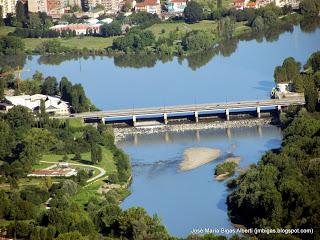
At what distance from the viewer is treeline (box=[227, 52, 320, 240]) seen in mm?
20203

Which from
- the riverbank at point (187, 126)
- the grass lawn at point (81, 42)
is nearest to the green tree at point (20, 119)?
the riverbank at point (187, 126)

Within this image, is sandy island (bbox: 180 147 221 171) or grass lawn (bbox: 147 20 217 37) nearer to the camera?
sandy island (bbox: 180 147 221 171)

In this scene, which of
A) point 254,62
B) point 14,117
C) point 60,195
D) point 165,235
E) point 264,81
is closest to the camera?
point 165,235

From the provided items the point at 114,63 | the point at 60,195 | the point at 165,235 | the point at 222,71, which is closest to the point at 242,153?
the point at 60,195

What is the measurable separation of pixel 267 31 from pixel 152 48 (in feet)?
13.7

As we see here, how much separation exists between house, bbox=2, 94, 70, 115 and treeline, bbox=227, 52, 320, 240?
6.42m

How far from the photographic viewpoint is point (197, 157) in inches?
1022

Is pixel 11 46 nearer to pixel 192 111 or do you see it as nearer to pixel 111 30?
pixel 111 30

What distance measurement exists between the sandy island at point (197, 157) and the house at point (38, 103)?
171 inches

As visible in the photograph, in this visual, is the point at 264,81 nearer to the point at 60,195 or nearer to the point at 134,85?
the point at 134,85

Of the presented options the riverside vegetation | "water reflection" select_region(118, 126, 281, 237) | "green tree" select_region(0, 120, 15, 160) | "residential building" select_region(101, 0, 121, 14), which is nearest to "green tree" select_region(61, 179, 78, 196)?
"water reflection" select_region(118, 126, 281, 237)

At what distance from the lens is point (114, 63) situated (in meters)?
37.8

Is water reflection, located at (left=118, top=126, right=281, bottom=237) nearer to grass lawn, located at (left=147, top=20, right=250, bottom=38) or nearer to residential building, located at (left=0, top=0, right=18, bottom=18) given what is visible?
grass lawn, located at (left=147, top=20, right=250, bottom=38)

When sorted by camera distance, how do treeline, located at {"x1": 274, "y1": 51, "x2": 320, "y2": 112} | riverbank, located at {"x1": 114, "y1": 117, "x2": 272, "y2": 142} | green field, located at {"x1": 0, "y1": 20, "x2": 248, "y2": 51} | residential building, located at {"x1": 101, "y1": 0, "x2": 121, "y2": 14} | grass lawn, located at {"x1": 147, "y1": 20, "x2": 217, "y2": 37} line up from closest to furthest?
treeline, located at {"x1": 274, "y1": 51, "x2": 320, "y2": 112}, riverbank, located at {"x1": 114, "y1": 117, "x2": 272, "y2": 142}, green field, located at {"x1": 0, "y1": 20, "x2": 248, "y2": 51}, grass lawn, located at {"x1": 147, "y1": 20, "x2": 217, "y2": 37}, residential building, located at {"x1": 101, "y1": 0, "x2": 121, "y2": 14}
